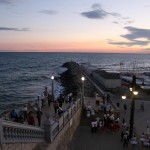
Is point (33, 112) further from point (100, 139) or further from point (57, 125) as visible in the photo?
point (100, 139)

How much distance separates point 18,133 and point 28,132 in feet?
4.27

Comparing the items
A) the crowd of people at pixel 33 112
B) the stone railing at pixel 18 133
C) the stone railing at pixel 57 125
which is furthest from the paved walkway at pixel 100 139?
the stone railing at pixel 18 133

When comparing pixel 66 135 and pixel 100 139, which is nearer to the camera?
pixel 66 135

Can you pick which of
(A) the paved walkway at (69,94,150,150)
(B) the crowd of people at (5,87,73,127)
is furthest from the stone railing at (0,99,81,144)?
(A) the paved walkway at (69,94,150,150)

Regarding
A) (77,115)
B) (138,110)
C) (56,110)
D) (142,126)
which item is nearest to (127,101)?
(138,110)

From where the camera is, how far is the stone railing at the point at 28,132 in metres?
8.75

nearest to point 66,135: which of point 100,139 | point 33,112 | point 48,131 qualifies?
point 33,112

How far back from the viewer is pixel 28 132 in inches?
448

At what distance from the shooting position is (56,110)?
20.5 m

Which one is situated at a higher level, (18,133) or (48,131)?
(18,133)

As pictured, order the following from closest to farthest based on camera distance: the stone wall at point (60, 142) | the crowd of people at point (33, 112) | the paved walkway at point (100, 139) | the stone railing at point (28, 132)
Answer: the stone railing at point (28, 132) < the stone wall at point (60, 142) < the crowd of people at point (33, 112) < the paved walkway at point (100, 139)

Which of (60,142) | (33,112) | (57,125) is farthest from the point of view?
(33,112)

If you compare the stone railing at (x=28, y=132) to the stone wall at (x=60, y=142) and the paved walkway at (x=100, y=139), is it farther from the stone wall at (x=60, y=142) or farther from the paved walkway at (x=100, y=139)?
the paved walkway at (x=100, y=139)

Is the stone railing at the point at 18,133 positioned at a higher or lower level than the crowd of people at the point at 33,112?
higher
